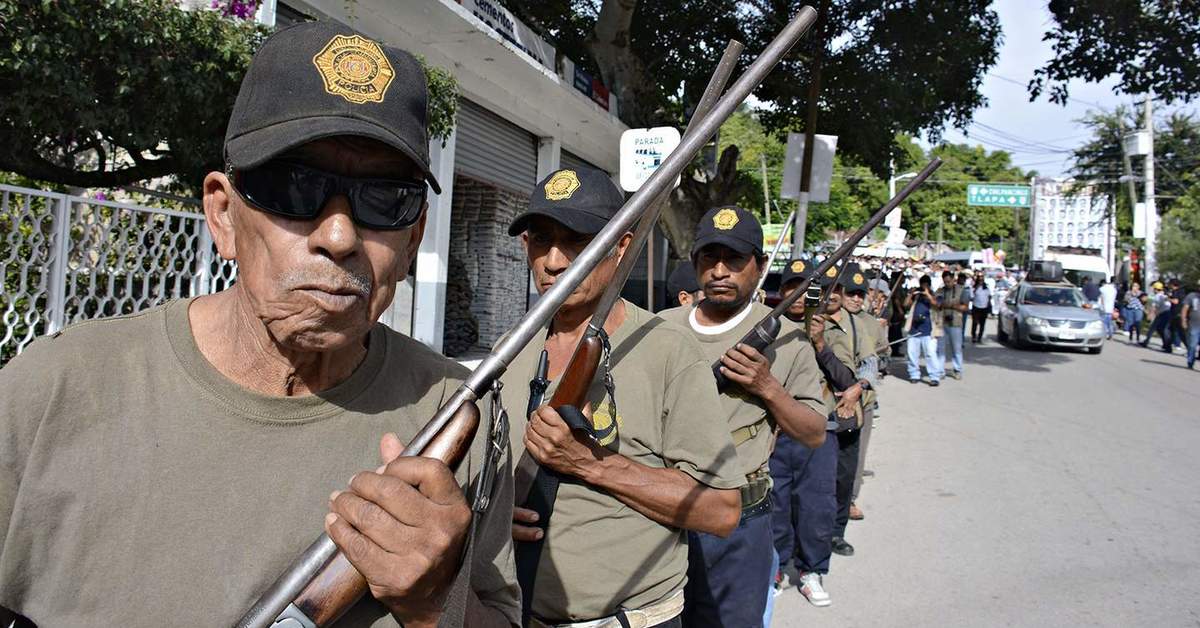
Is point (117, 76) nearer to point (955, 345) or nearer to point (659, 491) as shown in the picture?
point (659, 491)

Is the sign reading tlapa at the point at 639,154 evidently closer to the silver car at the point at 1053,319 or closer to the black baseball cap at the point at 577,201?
the black baseball cap at the point at 577,201

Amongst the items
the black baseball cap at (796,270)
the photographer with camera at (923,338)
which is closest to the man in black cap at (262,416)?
the black baseball cap at (796,270)

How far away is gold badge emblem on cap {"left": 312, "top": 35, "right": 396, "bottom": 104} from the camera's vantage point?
1110mm

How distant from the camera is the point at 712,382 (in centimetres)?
210

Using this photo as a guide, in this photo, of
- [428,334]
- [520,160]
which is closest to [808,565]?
[428,334]

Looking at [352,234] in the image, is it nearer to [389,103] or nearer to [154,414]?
[389,103]

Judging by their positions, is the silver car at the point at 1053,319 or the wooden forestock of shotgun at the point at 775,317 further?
the silver car at the point at 1053,319

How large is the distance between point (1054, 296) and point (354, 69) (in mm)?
22120

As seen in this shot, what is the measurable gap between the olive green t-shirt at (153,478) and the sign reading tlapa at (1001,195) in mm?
36991

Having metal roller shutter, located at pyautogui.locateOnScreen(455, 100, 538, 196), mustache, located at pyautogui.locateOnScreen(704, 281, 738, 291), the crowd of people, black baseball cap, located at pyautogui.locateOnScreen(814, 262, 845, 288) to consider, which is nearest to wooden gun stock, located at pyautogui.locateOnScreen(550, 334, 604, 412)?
mustache, located at pyautogui.locateOnScreen(704, 281, 738, 291)

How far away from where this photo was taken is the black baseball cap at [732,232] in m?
3.14

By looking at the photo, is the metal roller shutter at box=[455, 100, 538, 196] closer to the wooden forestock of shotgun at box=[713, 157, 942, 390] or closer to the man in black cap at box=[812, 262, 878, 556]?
the man in black cap at box=[812, 262, 878, 556]

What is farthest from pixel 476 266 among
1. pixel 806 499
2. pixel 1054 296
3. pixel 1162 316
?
pixel 1162 316

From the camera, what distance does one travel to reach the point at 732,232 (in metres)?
3.18
